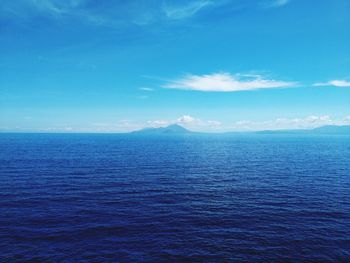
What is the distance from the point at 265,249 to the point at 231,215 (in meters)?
10.6

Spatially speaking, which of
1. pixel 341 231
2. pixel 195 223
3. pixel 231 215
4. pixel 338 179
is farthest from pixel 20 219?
pixel 338 179

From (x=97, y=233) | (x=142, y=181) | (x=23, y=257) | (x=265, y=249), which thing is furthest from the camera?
(x=142, y=181)

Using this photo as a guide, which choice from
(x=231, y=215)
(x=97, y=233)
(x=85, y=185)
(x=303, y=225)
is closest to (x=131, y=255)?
(x=97, y=233)

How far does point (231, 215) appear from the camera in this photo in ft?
130

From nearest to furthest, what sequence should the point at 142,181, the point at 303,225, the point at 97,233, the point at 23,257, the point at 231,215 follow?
the point at 23,257, the point at 97,233, the point at 303,225, the point at 231,215, the point at 142,181

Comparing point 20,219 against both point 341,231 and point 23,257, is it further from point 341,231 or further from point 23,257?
point 341,231

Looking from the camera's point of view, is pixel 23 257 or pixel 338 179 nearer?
pixel 23 257

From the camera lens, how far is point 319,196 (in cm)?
5006

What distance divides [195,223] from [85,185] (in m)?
32.9

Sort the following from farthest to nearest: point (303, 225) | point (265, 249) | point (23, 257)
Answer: point (303, 225)
point (265, 249)
point (23, 257)

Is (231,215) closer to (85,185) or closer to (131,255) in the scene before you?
(131,255)

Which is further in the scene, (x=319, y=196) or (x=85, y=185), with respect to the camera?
(x=85, y=185)

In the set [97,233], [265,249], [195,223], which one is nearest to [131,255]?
[97,233]

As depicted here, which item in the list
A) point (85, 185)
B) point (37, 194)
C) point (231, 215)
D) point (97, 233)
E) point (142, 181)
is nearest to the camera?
point (97, 233)
